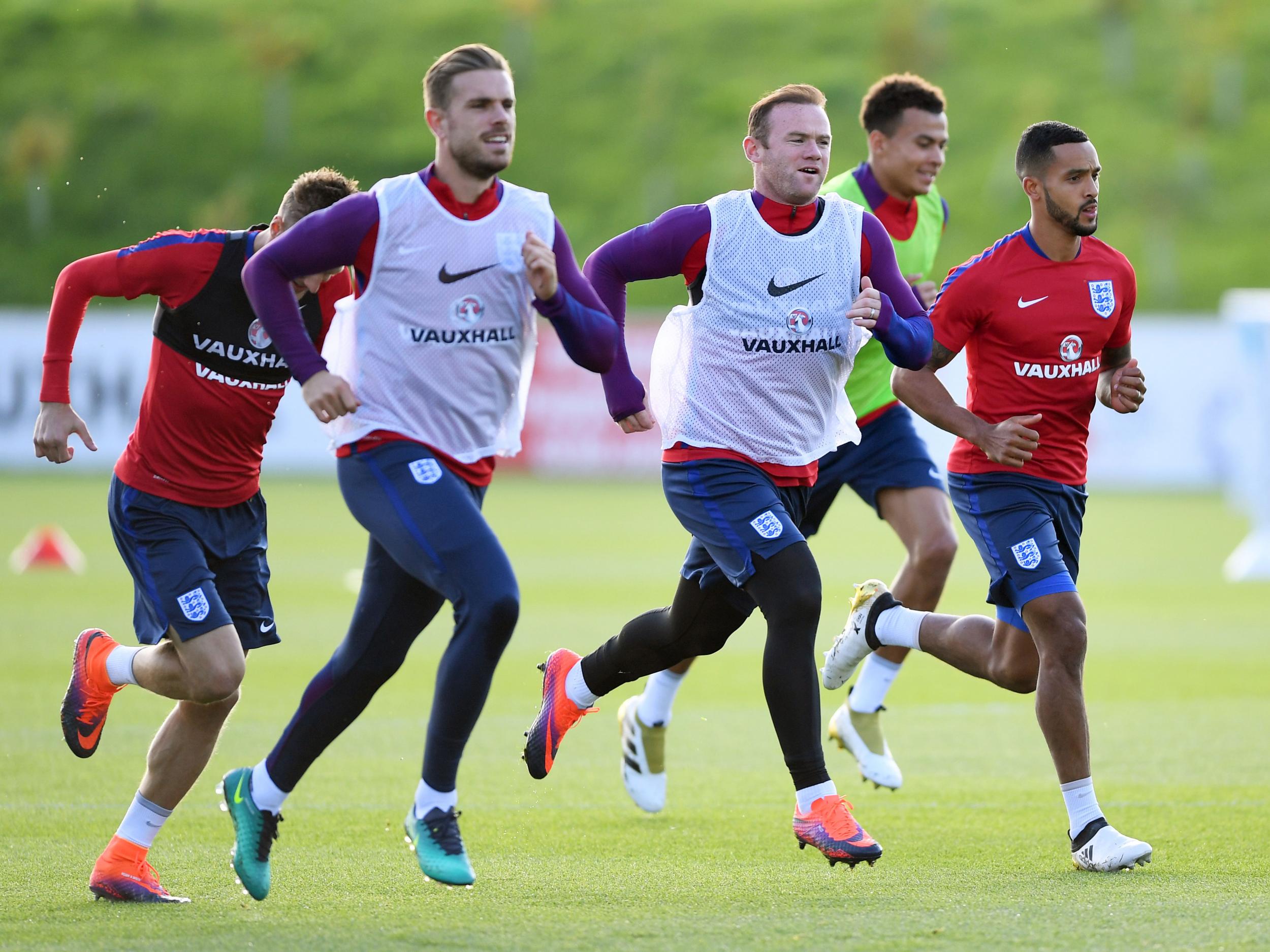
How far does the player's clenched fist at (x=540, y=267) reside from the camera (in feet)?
16.9

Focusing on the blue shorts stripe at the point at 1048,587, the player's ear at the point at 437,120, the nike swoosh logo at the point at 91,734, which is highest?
the player's ear at the point at 437,120

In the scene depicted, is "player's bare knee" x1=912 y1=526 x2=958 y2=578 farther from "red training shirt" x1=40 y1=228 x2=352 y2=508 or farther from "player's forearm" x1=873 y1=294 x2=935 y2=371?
"red training shirt" x1=40 y1=228 x2=352 y2=508

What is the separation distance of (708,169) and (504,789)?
43205 mm

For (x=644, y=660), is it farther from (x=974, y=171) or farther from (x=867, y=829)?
(x=974, y=171)

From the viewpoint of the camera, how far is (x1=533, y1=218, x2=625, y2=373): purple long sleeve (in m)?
5.29

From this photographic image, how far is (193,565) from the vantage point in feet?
18.7

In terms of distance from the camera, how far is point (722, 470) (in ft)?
19.6

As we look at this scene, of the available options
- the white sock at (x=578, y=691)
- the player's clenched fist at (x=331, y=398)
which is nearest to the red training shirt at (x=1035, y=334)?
the white sock at (x=578, y=691)

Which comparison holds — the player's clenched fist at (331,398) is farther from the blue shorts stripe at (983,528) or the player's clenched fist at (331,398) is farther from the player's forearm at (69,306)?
the blue shorts stripe at (983,528)

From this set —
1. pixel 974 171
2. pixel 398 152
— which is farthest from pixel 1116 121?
pixel 398 152

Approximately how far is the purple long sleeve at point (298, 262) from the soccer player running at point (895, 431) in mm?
2854

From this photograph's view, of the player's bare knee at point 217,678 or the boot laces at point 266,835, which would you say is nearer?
the boot laces at point 266,835

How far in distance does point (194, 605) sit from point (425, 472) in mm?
961

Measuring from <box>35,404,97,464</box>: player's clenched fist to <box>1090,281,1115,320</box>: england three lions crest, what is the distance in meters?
3.32
